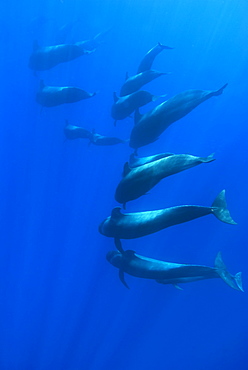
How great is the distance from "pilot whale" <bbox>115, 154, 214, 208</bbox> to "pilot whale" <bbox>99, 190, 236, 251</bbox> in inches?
13.4

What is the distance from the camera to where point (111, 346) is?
1020cm

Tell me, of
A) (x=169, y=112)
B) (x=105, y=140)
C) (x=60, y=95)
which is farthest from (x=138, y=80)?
(x=105, y=140)

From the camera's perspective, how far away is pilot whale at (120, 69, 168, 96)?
6062 mm

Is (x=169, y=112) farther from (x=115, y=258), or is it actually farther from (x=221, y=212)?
(x=115, y=258)

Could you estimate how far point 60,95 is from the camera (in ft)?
25.4

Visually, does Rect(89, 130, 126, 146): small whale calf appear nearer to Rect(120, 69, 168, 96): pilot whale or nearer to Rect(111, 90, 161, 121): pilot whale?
Rect(111, 90, 161, 121): pilot whale

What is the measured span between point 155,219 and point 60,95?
456cm

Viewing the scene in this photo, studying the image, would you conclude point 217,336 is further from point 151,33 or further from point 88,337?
point 151,33

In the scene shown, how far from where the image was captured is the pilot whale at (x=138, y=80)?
6062 mm

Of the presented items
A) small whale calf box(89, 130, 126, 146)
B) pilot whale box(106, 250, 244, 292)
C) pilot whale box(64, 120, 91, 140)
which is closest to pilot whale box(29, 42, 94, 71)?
pilot whale box(64, 120, 91, 140)

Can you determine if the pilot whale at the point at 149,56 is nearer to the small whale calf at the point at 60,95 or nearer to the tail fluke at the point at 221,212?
the small whale calf at the point at 60,95

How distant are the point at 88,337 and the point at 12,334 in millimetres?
2113

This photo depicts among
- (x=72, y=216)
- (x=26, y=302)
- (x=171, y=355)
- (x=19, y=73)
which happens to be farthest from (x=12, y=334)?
(x=19, y=73)

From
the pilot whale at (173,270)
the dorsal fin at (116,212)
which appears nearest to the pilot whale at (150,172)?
the dorsal fin at (116,212)
